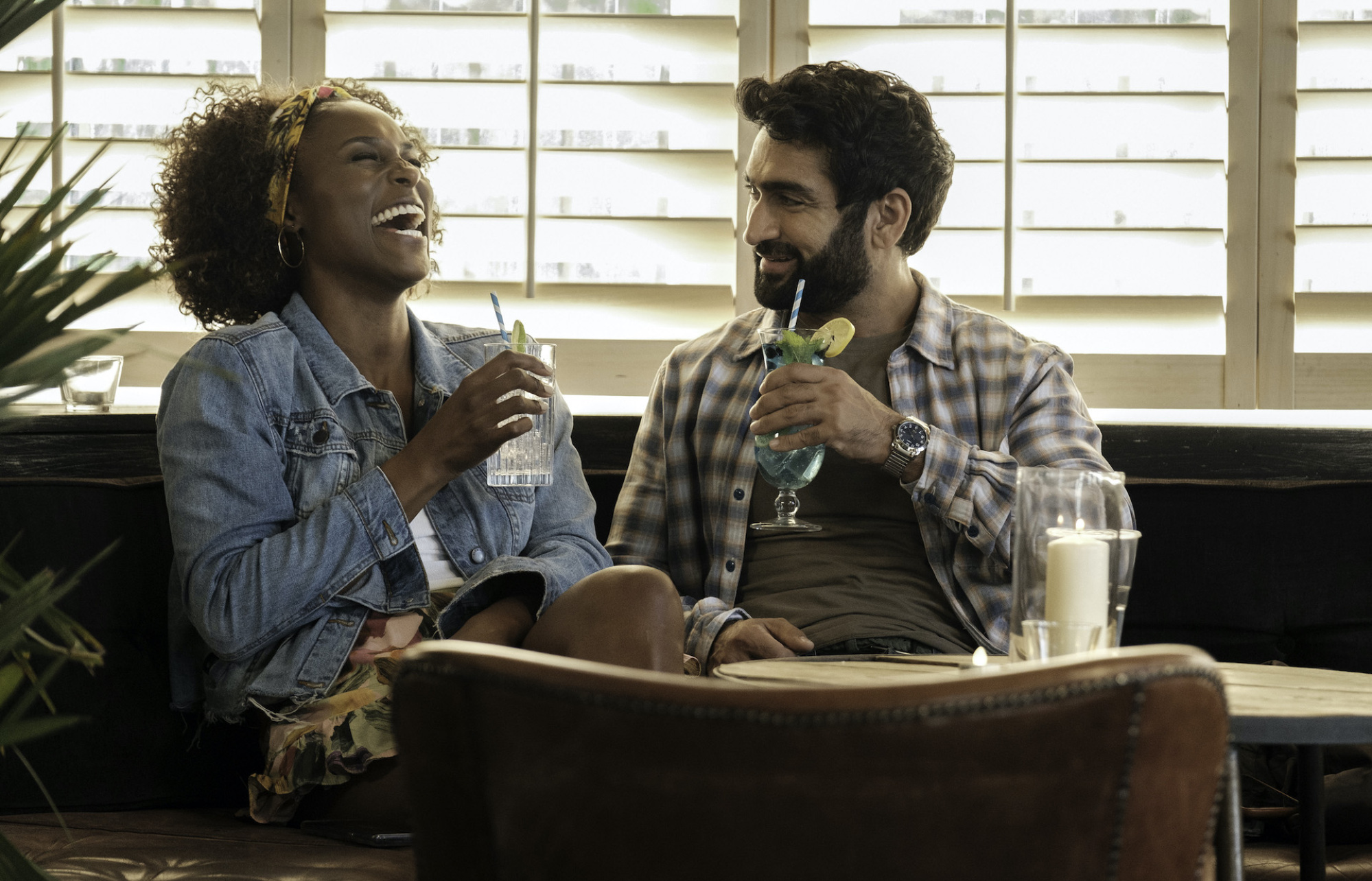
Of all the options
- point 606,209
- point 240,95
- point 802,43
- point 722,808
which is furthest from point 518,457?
point 722,808

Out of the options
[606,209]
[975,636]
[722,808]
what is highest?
[606,209]

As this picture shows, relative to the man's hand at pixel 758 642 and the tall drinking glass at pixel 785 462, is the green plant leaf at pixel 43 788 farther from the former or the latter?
the tall drinking glass at pixel 785 462

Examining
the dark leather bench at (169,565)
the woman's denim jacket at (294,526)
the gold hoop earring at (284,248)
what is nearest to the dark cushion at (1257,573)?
the dark leather bench at (169,565)

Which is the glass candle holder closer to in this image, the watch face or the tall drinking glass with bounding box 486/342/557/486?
the watch face

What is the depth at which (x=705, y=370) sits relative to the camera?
2396mm

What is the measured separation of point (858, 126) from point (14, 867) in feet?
6.13

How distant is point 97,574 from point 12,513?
0.53 feet

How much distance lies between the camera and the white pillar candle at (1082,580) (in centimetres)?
125

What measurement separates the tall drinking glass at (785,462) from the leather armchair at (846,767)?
1291 millimetres

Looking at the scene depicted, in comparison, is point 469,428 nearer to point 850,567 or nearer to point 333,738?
point 333,738

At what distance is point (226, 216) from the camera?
2.18m

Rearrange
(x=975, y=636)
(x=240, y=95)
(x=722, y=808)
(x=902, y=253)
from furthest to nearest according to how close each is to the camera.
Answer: (x=902, y=253) < (x=240, y=95) < (x=975, y=636) < (x=722, y=808)

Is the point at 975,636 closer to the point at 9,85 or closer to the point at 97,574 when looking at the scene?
the point at 97,574

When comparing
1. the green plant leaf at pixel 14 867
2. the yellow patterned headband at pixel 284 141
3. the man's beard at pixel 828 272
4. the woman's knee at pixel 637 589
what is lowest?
the green plant leaf at pixel 14 867
